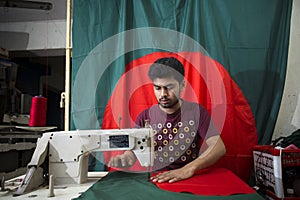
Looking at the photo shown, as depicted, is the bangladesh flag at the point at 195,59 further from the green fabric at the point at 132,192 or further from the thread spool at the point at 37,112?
the green fabric at the point at 132,192

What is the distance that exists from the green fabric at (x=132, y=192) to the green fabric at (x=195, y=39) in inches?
28.9

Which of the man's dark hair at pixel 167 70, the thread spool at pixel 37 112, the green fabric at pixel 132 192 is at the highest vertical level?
the man's dark hair at pixel 167 70

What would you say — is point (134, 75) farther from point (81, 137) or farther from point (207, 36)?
point (81, 137)

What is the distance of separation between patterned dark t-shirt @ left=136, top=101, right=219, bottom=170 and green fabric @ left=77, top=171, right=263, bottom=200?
14.6 inches

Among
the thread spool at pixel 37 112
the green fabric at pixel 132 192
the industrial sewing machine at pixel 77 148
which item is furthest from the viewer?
the thread spool at pixel 37 112

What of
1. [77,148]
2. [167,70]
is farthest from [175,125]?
[77,148]

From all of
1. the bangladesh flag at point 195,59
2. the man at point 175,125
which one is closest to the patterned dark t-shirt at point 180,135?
the man at point 175,125

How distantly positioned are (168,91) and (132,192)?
69 cm

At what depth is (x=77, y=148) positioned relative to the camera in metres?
1.11

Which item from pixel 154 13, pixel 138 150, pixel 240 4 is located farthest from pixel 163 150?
pixel 240 4

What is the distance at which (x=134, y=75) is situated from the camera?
5.57ft

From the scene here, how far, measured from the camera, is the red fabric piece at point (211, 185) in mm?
871

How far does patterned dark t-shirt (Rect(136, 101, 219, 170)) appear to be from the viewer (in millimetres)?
1430

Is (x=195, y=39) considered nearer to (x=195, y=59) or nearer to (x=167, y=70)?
(x=195, y=59)
